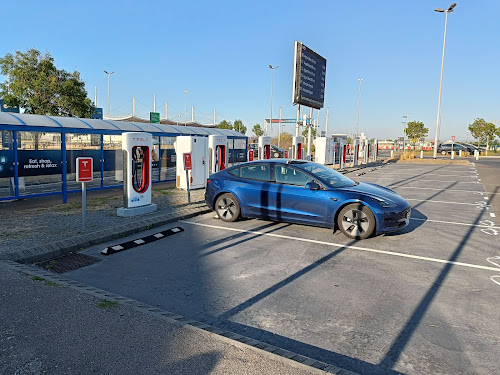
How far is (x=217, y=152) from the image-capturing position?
1380cm

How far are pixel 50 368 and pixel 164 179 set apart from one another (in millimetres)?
12892

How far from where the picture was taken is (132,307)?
3.84 m

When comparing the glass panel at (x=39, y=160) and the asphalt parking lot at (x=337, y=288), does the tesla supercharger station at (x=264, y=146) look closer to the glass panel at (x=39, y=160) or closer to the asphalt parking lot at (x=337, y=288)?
the glass panel at (x=39, y=160)

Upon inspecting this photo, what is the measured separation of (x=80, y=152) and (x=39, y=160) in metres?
2.17

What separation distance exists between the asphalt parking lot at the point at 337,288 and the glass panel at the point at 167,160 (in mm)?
8203

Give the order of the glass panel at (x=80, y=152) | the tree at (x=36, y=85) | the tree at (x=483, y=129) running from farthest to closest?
the tree at (x=483, y=129)
the tree at (x=36, y=85)
the glass panel at (x=80, y=152)

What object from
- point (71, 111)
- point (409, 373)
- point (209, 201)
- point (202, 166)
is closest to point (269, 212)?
point (209, 201)

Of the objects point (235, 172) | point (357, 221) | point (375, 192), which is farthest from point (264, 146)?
point (357, 221)

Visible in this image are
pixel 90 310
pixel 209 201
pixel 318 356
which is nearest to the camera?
pixel 318 356

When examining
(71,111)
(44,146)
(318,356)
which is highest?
(71,111)

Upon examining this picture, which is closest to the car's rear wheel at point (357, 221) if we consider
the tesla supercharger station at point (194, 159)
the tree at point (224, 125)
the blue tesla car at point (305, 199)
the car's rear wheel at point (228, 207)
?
the blue tesla car at point (305, 199)

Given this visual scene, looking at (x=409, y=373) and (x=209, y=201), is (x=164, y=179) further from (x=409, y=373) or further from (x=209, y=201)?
(x=409, y=373)

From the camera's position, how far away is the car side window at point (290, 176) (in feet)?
24.9

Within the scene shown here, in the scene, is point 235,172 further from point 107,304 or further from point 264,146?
point 264,146
